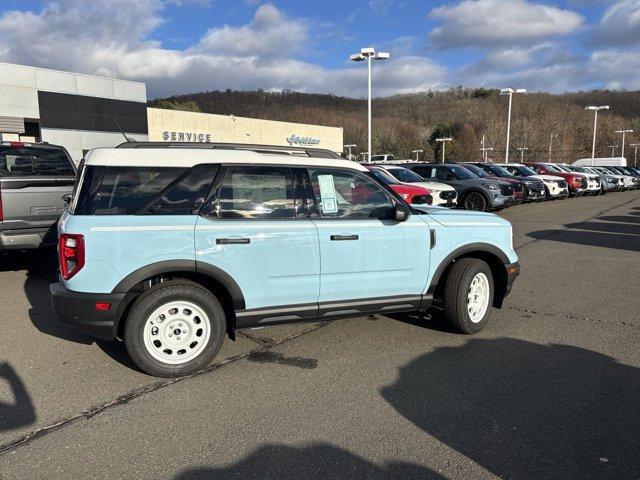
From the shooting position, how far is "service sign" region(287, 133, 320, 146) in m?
54.8

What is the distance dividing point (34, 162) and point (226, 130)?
39765mm

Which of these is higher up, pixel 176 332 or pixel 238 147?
pixel 238 147

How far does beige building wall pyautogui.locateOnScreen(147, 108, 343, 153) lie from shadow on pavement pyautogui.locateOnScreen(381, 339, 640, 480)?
94.8ft

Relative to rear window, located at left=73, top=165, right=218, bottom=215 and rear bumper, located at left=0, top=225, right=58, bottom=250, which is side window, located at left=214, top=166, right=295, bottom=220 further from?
rear bumper, located at left=0, top=225, right=58, bottom=250

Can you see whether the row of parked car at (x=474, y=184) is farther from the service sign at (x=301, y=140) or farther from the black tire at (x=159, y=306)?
the service sign at (x=301, y=140)

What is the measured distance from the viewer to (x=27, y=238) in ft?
23.0

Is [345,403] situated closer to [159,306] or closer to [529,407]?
[529,407]

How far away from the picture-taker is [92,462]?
3006 millimetres

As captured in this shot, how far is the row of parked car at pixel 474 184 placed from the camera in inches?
538

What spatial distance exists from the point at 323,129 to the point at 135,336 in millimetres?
58798

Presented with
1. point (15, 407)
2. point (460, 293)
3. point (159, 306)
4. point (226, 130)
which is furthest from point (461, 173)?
point (226, 130)

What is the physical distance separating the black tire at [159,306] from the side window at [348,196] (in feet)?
4.08

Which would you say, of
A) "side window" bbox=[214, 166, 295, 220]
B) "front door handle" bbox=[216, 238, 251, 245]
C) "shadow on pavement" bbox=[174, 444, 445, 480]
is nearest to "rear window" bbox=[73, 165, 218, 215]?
"side window" bbox=[214, 166, 295, 220]

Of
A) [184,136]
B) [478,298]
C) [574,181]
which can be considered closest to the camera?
[478,298]
